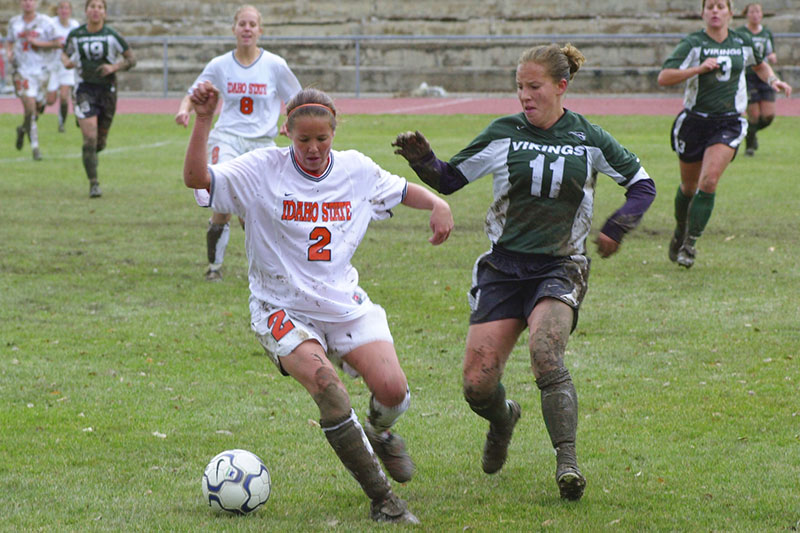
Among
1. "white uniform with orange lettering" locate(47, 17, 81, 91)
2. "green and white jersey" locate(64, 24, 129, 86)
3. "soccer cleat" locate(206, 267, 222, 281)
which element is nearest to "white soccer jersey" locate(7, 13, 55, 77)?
"white uniform with orange lettering" locate(47, 17, 81, 91)

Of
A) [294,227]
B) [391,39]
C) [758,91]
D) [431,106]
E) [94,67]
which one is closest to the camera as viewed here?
[294,227]

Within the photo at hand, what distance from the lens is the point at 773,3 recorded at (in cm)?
3266

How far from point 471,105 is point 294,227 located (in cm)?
2585

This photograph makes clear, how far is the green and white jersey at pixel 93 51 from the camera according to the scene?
14.4 metres

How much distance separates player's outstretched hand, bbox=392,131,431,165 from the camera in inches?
200

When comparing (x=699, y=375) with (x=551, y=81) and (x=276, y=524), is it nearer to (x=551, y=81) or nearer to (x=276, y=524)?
(x=551, y=81)

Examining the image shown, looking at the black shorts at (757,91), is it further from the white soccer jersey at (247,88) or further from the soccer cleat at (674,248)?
the white soccer jersey at (247,88)

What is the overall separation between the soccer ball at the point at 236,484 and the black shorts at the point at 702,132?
6477 mm

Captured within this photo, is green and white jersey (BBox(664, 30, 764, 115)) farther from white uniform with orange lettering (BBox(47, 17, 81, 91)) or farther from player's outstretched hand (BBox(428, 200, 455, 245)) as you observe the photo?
white uniform with orange lettering (BBox(47, 17, 81, 91))

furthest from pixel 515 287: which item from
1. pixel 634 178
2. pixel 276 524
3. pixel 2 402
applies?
pixel 2 402

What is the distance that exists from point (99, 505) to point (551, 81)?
2682 millimetres

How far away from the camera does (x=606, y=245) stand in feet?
16.4

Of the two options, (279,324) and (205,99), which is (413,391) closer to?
(279,324)

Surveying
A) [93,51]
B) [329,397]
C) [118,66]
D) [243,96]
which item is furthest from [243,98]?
[329,397]
